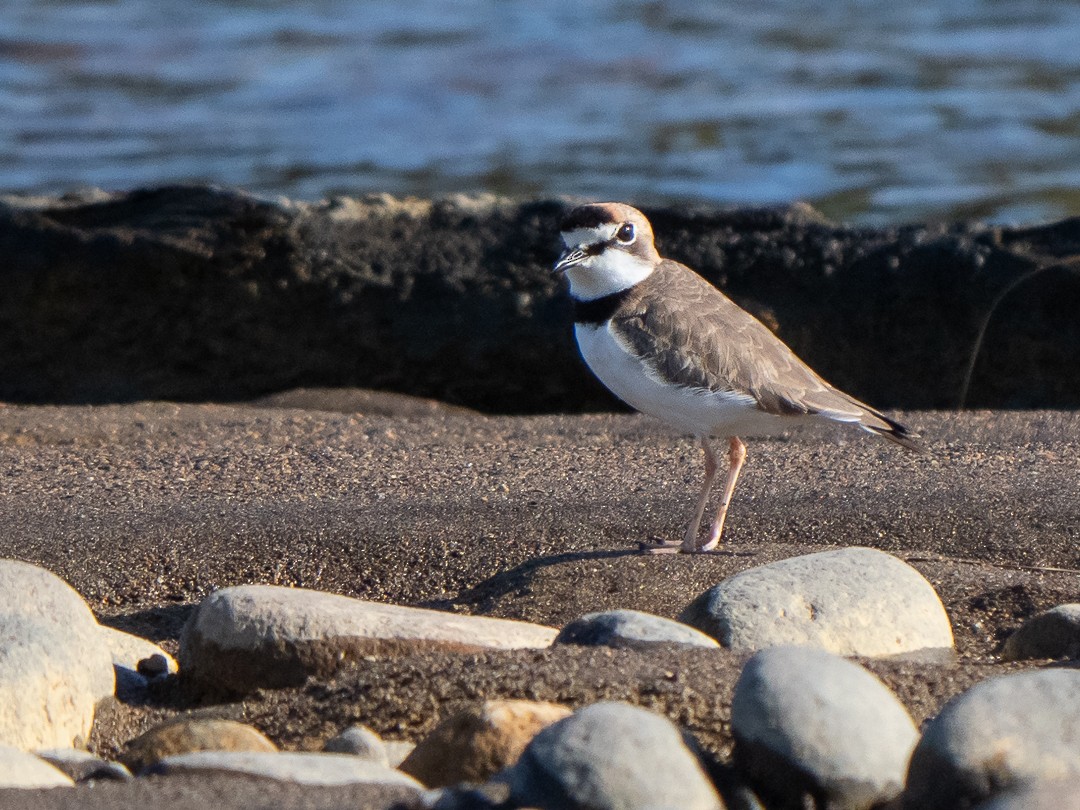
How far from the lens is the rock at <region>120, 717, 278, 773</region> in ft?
9.37

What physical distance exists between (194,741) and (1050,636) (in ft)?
6.30

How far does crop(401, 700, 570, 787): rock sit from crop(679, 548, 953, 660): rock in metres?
0.79

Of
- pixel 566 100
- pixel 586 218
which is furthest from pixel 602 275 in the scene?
pixel 566 100

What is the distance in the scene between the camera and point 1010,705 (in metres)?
2.53

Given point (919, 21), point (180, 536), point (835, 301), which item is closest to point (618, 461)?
point (180, 536)

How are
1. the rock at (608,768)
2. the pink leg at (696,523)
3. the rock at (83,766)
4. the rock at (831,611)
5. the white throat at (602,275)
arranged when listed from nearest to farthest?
1. the rock at (608,768)
2. the rock at (83,766)
3. the rock at (831,611)
4. the pink leg at (696,523)
5. the white throat at (602,275)

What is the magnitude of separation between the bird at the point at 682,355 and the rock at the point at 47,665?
158 cm

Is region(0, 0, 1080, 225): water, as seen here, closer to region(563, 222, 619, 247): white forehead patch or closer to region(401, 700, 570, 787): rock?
region(563, 222, 619, 247): white forehead patch

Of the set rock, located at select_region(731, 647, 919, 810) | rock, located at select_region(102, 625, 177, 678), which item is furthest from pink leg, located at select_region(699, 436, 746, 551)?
rock, located at select_region(731, 647, 919, 810)

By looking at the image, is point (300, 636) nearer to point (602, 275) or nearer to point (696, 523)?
point (696, 523)

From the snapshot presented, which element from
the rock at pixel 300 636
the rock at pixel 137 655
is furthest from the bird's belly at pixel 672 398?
the rock at pixel 137 655

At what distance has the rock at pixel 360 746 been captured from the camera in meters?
2.84

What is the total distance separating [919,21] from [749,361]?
14898mm

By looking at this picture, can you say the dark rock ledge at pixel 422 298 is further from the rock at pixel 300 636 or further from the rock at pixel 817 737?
the rock at pixel 817 737
